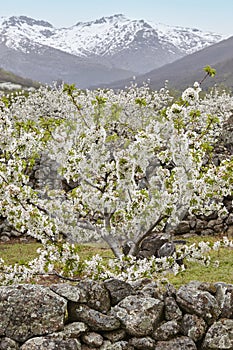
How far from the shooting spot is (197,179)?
24.4ft

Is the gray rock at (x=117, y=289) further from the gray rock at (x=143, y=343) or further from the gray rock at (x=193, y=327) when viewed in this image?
the gray rock at (x=193, y=327)

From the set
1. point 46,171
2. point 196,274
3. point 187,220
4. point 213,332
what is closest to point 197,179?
point 213,332

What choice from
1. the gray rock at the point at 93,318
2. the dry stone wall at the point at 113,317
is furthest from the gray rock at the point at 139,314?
the gray rock at the point at 93,318

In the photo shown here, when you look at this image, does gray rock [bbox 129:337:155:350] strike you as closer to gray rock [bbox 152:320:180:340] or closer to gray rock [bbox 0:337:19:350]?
gray rock [bbox 152:320:180:340]

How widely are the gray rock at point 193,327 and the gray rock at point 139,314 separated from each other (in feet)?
1.22

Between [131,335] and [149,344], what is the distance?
276 mm

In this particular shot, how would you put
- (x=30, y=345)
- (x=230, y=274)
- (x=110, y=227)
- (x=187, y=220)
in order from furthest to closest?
(x=187, y=220) → (x=230, y=274) → (x=110, y=227) → (x=30, y=345)

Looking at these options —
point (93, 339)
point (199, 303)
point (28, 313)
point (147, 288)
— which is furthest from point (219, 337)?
point (28, 313)

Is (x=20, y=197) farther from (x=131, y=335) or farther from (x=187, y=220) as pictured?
(x=187, y=220)

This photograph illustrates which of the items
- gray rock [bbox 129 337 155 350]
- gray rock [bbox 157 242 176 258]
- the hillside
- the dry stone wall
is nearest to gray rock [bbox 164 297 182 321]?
the dry stone wall

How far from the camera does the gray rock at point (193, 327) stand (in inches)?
249

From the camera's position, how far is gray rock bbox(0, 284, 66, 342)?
19.4 feet

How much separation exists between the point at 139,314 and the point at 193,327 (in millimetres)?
797

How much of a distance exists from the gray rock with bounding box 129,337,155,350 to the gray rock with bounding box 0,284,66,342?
40.7 inches
